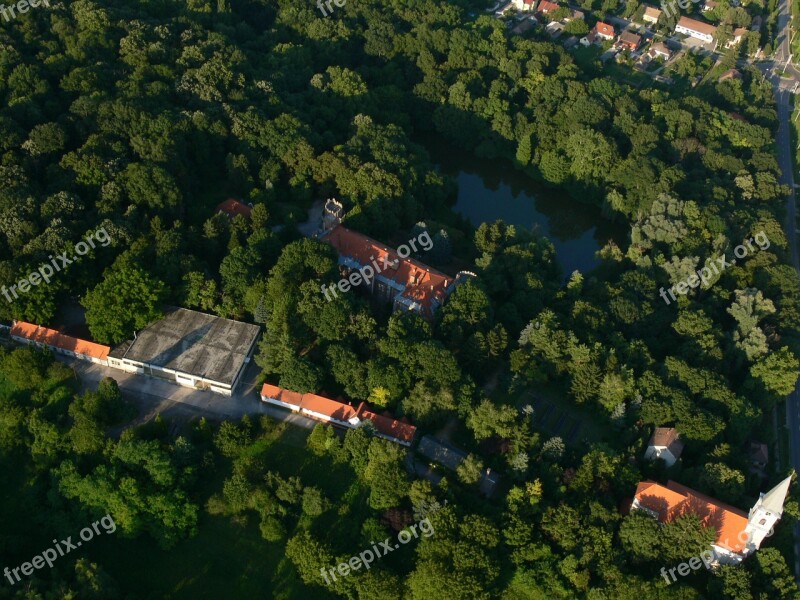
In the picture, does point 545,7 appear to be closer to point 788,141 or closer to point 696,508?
point 788,141

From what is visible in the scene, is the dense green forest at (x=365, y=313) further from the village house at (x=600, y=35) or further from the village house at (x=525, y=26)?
the village house at (x=600, y=35)

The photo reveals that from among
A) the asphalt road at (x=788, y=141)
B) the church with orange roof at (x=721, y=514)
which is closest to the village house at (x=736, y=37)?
the asphalt road at (x=788, y=141)

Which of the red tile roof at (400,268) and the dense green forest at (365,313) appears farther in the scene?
the red tile roof at (400,268)

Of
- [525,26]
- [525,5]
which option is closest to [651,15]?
[525,5]

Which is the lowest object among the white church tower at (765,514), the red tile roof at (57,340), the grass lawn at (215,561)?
the grass lawn at (215,561)

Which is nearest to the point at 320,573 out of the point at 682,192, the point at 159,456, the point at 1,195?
the point at 159,456

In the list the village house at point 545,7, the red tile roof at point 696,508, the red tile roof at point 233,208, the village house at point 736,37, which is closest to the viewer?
the red tile roof at point 696,508
